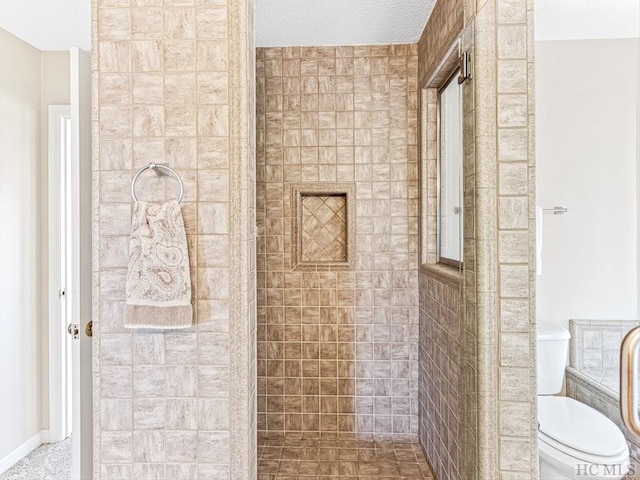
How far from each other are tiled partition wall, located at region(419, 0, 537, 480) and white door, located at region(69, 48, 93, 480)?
1.28 m

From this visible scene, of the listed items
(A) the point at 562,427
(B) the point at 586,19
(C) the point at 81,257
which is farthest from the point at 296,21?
(A) the point at 562,427

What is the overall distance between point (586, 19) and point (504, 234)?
692 millimetres

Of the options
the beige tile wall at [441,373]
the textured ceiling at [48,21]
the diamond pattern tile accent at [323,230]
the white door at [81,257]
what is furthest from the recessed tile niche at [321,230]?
the textured ceiling at [48,21]

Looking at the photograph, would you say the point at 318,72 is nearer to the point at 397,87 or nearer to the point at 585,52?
the point at 397,87

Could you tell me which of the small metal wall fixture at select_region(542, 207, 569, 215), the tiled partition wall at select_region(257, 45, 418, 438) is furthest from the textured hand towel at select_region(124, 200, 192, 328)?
the tiled partition wall at select_region(257, 45, 418, 438)

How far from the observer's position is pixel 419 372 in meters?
2.66

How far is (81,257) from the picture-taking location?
4.70ft

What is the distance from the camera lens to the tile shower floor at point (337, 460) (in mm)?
2338

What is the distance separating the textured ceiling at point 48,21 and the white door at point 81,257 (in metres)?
1.04

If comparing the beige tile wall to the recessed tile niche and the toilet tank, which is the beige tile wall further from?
the recessed tile niche

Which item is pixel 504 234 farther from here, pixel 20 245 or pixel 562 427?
pixel 20 245

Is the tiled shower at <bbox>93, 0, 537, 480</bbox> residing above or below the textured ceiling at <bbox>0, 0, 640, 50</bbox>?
below

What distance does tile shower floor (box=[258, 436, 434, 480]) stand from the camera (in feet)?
7.67

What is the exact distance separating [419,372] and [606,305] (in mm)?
1550
